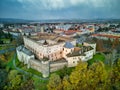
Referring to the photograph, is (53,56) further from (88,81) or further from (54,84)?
(88,81)

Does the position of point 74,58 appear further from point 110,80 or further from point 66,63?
point 110,80

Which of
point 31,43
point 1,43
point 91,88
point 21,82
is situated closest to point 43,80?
point 21,82

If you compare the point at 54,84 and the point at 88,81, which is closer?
the point at 54,84

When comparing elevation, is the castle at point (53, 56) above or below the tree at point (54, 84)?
above

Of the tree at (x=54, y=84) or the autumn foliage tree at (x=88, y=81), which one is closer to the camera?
the autumn foliage tree at (x=88, y=81)

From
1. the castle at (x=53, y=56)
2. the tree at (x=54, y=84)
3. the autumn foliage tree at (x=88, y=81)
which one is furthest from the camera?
the castle at (x=53, y=56)

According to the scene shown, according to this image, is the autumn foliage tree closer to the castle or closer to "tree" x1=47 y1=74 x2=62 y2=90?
"tree" x1=47 y1=74 x2=62 y2=90

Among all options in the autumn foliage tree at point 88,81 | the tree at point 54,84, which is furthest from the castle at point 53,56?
the autumn foliage tree at point 88,81

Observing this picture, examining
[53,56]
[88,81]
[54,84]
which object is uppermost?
[53,56]

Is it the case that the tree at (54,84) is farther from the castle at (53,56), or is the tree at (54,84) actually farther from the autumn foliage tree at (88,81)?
the castle at (53,56)

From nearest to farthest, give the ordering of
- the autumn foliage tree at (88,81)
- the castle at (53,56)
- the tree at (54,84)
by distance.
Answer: the autumn foliage tree at (88,81) → the tree at (54,84) → the castle at (53,56)

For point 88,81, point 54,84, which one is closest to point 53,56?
point 54,84

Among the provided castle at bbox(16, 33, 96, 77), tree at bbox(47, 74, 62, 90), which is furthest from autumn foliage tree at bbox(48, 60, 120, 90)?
castle at bbox(16, 33, 96, 77)
